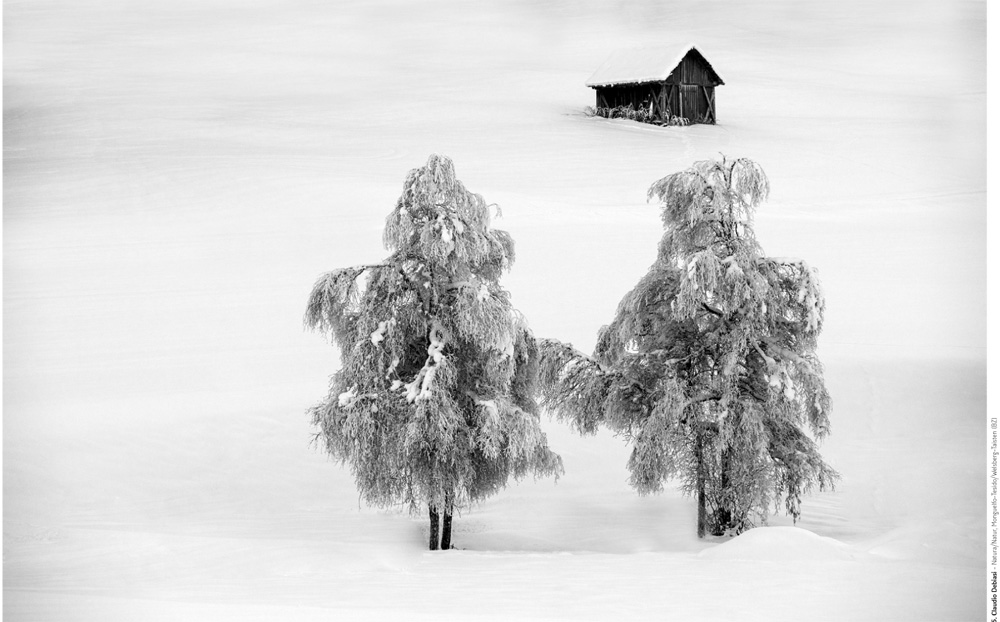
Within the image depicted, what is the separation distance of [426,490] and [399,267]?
2886 millimetres

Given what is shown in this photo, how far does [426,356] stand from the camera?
12703 millimetres

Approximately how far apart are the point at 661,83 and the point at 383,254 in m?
8.39

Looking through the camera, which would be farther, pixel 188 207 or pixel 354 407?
pixel 188 207

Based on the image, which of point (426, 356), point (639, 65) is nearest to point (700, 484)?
point (426, 356)

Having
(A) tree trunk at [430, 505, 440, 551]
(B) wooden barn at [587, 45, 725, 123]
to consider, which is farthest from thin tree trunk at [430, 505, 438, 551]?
(B) wooden barn at [587, 45, 725, 123]

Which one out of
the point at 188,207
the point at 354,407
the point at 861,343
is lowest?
the point at 354,407

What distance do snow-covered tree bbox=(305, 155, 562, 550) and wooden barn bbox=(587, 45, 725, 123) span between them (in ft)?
30.2

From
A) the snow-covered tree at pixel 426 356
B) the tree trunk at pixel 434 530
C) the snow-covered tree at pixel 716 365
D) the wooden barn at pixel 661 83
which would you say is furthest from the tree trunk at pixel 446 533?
the wooden barn at pixel 661 83

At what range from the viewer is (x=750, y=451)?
12.5 metres

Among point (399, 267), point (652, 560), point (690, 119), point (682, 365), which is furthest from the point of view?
point (690, 119)

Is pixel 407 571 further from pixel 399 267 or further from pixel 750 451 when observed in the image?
pixel 750 451

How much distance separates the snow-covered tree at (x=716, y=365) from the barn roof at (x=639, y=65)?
805 cm

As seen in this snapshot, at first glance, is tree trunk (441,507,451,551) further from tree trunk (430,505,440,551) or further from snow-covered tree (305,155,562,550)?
snow-covered tree (305,155,562,550)

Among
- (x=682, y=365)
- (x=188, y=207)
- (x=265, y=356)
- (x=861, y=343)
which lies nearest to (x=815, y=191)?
(x=861, y=343)
